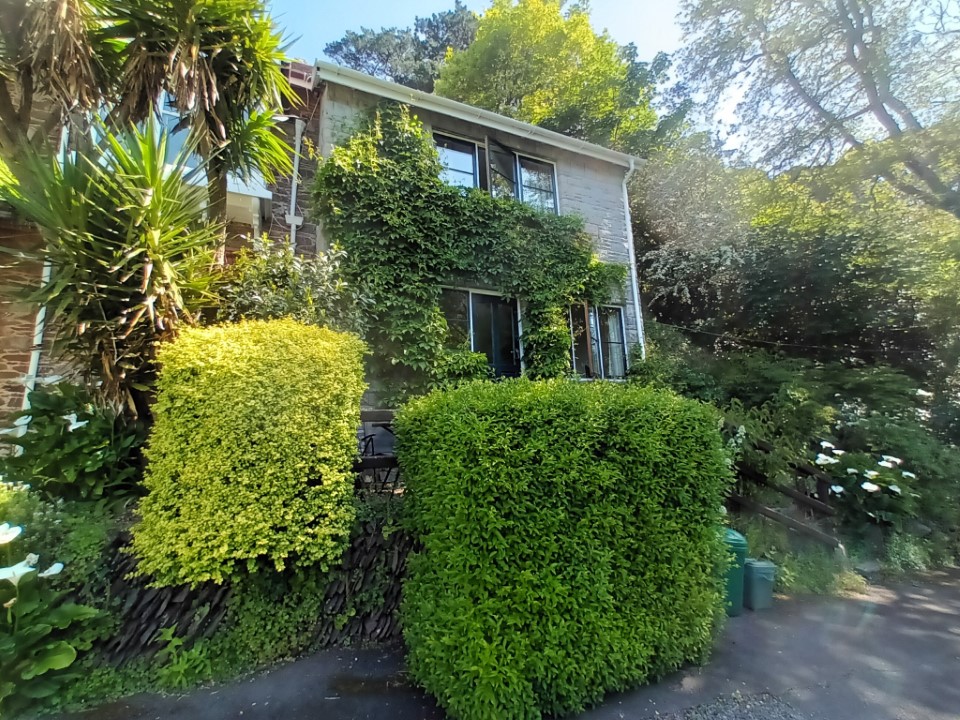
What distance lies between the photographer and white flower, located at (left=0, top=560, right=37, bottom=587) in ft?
9.17

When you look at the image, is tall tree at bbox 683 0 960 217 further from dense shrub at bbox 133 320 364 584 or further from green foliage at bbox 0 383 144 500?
green foliage at bbox 0 383 144 500

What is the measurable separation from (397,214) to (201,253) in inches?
149

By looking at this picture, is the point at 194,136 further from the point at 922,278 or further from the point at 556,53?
the point at 556,53

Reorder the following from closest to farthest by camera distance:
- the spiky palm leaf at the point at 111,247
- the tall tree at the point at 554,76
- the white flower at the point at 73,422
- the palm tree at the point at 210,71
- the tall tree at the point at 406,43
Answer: the spiky palm leaf at the point at 111,247
the white flower at the point at 73,422
the palm tree at the point at 210,71
the tall tree at the point at 554,76
the tall tree at the point at 406,43

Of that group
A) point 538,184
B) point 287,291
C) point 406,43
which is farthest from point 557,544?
point 406,43

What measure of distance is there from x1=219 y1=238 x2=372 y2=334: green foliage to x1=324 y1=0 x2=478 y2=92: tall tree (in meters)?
20.5

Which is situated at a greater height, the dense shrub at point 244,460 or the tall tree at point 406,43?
the tall tree at point 406,43

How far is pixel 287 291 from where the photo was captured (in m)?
5.27

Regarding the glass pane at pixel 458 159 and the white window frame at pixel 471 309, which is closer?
the white window frame at pixel 471 309

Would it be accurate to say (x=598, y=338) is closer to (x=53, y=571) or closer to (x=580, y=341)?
(x=580, y=341)

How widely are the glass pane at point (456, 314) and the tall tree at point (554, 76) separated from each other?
11.7 m

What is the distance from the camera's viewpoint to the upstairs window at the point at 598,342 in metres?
9.30

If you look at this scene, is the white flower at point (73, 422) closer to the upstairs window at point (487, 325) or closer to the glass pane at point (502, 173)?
the upstairs window at point (487, 325)

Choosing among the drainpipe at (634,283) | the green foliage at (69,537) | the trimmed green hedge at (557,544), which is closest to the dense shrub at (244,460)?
the green foliage at (69,537)
